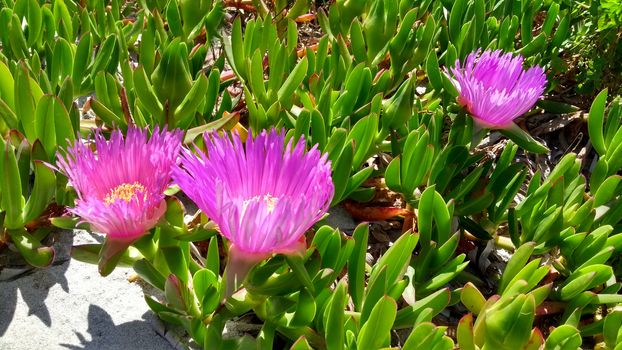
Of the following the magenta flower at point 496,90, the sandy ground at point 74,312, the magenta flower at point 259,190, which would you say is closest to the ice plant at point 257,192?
the magenta flower at point 259,190

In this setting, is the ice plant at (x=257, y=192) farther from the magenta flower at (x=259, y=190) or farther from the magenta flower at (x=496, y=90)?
the magenta flower at (x=496, y=90)

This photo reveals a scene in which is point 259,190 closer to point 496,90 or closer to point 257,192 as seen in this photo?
point 257,192

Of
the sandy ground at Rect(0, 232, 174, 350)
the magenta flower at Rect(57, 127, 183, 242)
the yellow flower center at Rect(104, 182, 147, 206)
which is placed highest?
the magenta flower at Rect(57, 127, 183, 242)

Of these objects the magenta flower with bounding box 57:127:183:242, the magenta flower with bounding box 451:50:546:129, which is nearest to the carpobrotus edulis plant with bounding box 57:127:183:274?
the magenta flower with bounding box 57:127:183:242

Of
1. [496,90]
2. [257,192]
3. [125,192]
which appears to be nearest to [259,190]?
[257,192]

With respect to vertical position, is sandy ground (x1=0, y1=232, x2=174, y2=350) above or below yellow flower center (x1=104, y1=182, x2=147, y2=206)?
below

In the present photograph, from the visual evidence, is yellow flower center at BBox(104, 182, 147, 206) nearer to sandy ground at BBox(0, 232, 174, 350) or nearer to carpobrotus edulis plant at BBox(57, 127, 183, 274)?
carpobrotus edulis plant at BBox(57, 127, 183, 274)

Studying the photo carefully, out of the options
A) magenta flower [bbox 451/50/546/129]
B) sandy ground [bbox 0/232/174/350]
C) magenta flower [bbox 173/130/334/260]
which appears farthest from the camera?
magenta flower [bbox 451/50/546/129]

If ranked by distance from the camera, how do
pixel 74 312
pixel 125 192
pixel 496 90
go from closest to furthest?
pixel 125 192, pixel 74 312, pixel 496 90

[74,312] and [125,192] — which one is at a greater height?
[125,192]
